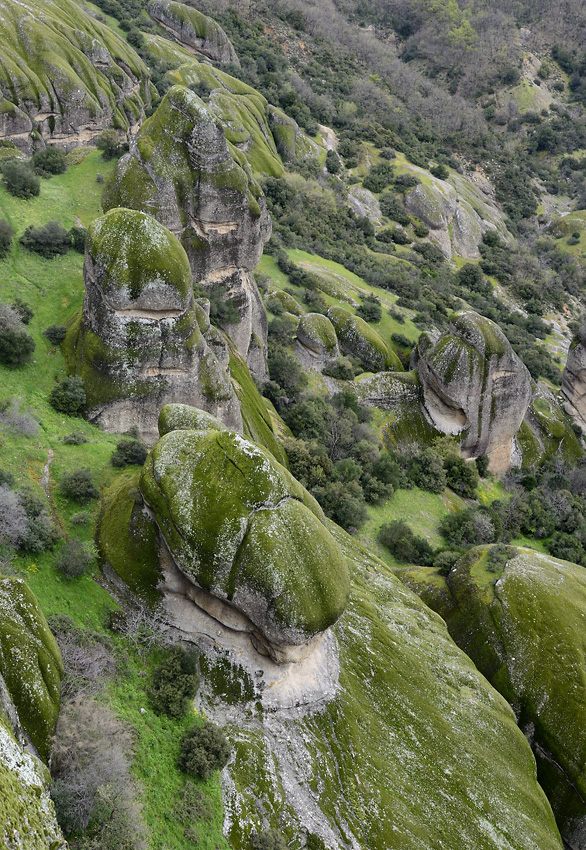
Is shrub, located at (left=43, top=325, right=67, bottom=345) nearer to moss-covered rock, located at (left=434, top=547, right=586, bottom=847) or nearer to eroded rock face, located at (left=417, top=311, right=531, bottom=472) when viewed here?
moss-covered rock, located at (left=434, top=547, right=586, bottom=847)

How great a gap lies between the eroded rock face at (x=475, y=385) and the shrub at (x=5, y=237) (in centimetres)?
2900

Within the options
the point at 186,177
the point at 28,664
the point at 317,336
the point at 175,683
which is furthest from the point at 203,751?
the point at 317,336

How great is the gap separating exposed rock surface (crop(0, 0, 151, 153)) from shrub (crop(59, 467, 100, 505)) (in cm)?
3349

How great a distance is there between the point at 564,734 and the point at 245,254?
27899 millimetres

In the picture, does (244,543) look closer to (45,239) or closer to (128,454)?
(128,454)

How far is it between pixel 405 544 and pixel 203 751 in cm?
2025

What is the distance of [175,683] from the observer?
14.0 m

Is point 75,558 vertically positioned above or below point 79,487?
above

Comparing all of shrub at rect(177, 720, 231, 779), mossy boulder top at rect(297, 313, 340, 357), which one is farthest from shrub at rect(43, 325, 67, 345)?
mossy boulder top at rect(297, 313, 340, 357)

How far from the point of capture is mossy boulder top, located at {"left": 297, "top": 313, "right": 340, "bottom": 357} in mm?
41400

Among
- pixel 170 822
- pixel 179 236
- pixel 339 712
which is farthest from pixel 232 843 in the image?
pixel 179 236

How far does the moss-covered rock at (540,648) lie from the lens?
19562 mm

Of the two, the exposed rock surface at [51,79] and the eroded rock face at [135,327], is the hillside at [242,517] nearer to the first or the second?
the eroded rock face at [135,327]

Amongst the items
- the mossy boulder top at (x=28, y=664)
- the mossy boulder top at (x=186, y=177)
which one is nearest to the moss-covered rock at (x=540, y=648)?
Result: the mossy boulder top at (x=28, y=664)
